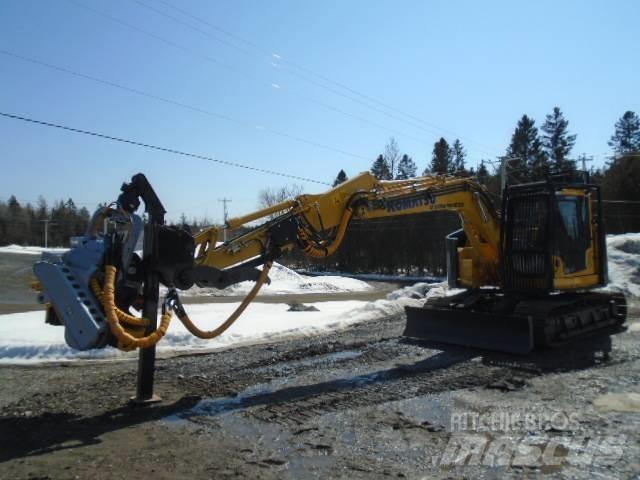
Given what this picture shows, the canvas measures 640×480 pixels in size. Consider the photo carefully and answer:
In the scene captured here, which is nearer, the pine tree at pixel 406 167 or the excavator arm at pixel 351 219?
the excavator arm at pixel 351 219

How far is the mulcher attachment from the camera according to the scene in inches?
370

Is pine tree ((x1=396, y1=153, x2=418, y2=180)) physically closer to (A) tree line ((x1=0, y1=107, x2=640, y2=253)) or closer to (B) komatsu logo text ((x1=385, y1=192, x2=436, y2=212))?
(A) tree line ((x1=0, y1=107, x2=640, y2=253))

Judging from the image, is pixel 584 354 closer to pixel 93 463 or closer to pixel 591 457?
pixel 591 457

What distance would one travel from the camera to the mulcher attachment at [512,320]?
30.8 feet

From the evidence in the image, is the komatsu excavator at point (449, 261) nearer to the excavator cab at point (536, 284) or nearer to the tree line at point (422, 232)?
the excavator cab at point (536, 284)

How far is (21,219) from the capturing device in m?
79.6

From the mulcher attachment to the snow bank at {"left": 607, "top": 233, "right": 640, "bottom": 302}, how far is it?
25.5 ft

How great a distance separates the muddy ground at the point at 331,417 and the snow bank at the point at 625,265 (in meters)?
10.3

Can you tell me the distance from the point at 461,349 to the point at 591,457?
5.00 metres

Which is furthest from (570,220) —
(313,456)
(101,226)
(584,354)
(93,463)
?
(93,463)

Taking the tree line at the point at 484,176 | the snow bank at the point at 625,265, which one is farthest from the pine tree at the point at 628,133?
the snow bank at the point at 625,265

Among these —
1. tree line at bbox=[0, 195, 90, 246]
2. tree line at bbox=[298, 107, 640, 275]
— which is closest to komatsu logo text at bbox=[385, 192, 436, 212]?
tree line at bbox=[298, 107, 640, 275]

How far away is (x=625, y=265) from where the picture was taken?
2080cm

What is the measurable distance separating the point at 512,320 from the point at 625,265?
45.1 ft
